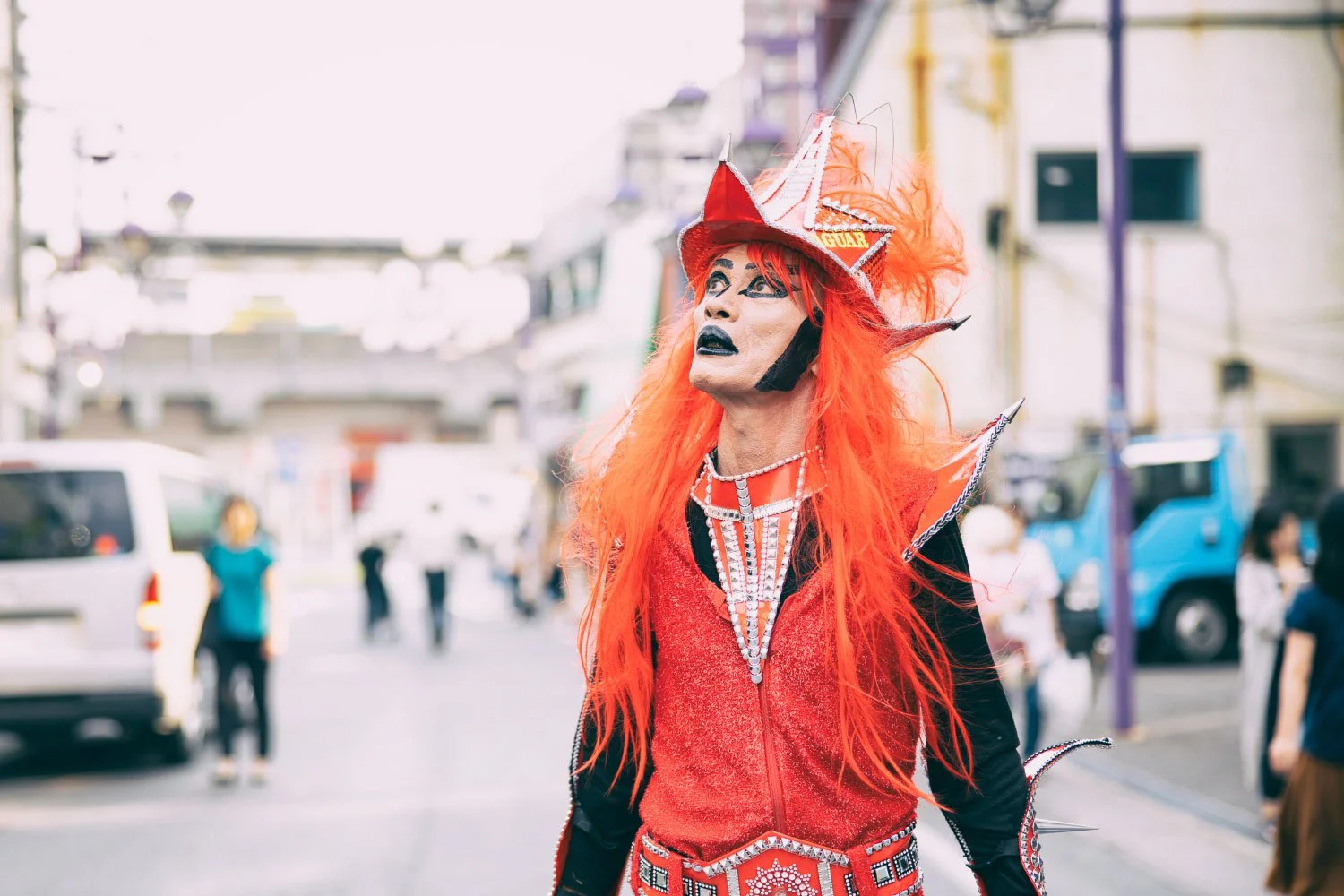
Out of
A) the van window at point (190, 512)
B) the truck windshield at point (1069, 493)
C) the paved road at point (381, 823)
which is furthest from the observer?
the truck windshield at point (1069, 493)

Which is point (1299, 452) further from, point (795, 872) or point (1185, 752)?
point (795, 872)

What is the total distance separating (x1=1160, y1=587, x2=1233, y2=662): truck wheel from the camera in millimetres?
14172

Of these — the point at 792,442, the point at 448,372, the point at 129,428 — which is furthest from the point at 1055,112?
the point at 129,428

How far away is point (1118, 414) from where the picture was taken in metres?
9.49

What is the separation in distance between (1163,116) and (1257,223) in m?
1.80

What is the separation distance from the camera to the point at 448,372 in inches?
1689

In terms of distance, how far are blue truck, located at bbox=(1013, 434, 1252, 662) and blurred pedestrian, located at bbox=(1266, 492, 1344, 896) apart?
933 cm

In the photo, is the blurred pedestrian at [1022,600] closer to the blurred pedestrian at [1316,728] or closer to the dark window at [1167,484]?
the blurred pedestrian at [1316,728]

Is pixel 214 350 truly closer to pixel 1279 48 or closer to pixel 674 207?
pixel 674 207

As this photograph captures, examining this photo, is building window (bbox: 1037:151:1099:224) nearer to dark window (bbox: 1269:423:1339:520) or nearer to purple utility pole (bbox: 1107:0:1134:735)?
dark window (bbox: 1269:423:1339:520)

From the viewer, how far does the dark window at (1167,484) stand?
1447cm

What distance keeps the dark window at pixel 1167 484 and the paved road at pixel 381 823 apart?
21.6 ft

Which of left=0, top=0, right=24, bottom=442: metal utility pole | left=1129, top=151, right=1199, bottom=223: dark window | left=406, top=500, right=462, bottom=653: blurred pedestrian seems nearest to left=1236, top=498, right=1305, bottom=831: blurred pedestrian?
left=406, top=500, right=462, bottom=653: blurred pedestrian

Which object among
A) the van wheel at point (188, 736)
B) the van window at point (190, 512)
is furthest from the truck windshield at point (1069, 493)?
the van wheel at point (188, 736)
